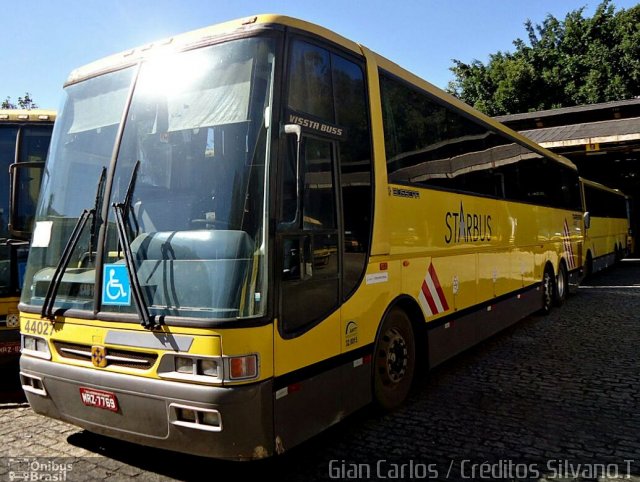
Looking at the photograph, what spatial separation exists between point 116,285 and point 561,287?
35.4 ft

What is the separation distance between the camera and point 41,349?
3908mm

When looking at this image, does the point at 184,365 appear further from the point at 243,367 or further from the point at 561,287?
the point at 561,287

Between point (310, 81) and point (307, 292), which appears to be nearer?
point (307, 292)

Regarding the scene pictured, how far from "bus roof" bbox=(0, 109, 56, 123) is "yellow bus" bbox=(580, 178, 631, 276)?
13.6 m

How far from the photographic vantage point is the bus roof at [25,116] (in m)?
6.00

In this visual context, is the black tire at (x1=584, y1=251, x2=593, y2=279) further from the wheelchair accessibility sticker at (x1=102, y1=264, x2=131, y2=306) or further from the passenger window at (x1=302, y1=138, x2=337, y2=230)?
the wheelchair accessibility sticker at (x1=102, y1=264, x2=131, y2=306)

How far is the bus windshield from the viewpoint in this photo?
3.22m

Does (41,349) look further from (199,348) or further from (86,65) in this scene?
(86,65)

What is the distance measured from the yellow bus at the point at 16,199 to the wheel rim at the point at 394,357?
12.6 ft

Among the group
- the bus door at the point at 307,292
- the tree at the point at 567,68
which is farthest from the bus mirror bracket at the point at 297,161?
the tree at the point at 567,68

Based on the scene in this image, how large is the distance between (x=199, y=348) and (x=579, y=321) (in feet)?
28.5

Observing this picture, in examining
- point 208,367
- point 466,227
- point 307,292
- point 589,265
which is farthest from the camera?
point 589,265

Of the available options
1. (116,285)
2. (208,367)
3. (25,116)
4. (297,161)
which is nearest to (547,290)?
(297,161)

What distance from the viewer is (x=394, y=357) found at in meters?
4.91
